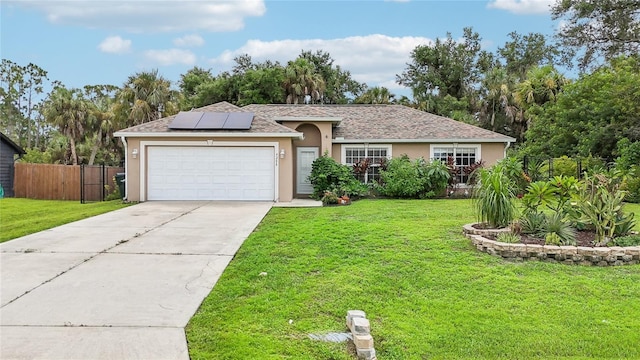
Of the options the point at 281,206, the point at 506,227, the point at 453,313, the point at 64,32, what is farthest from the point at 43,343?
the point at 64,32

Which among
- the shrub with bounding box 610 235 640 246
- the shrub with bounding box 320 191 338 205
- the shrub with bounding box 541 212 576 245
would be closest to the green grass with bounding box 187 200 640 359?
the shrub with bounding box 541 212 576 245

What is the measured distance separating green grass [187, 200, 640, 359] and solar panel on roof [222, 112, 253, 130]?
815 centimetres

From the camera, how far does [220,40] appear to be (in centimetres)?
2223

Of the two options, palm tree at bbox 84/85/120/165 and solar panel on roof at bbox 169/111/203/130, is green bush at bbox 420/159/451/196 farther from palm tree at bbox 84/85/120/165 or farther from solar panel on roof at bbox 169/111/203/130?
palm tree at bbox 84/85/120/165

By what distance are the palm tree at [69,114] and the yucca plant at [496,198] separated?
29.5m

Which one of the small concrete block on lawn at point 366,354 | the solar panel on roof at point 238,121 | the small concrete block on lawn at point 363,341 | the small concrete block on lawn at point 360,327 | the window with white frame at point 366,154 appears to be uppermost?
the solar panel on roof at point 238,121

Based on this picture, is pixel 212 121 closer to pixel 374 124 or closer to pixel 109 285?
pixel 374 124

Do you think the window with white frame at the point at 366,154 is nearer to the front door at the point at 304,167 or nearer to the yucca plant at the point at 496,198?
the front door at the point at 304,167

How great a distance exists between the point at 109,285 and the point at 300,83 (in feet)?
94.8

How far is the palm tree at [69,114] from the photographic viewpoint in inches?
→ 1186

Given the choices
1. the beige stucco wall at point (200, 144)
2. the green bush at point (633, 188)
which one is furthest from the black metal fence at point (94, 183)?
the green bush at point (633, 188)

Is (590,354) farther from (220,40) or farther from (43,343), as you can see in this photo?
(220,40)

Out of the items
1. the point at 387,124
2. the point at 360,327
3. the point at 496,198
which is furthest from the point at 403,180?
the point at 360,327

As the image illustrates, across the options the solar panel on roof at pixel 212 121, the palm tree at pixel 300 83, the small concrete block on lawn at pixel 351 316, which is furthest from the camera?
the palm tree at pixel 300 83
